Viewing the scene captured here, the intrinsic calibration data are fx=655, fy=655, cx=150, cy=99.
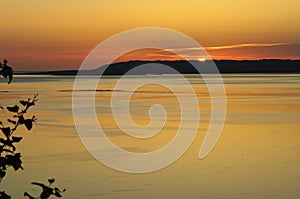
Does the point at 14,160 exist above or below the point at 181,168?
below

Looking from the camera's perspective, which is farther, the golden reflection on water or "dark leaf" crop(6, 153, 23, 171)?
the golden reflection on water

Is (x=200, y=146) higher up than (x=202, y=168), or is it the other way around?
(x=200, y=146)

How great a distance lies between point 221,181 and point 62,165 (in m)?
3.29

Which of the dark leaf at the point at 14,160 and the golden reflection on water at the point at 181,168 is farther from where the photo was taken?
the golden reflection on water at the point at 181,168

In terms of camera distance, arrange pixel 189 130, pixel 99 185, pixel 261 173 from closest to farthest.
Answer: pixel 99 185 → pixel 261 173 → pixel 189 130

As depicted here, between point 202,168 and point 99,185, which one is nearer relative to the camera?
point 99,185

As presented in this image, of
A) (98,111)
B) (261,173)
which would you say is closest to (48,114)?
(98,111)

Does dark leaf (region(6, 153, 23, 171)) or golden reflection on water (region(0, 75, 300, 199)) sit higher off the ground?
golden reflection on water (region(0, 75, 300, 199))

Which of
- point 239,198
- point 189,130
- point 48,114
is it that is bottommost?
point 239,198

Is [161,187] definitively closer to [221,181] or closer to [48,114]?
[221,181]

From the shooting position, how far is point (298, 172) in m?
12.5

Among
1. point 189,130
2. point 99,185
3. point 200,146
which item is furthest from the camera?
point 189,130

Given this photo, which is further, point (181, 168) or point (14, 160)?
point (181, 168)

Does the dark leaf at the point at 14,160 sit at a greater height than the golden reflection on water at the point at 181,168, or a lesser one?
lesser
